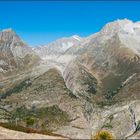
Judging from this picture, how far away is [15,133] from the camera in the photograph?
11594 centimetres

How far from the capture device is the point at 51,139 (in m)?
112

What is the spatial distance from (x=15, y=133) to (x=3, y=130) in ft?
16.6

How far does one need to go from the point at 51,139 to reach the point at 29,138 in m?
6.18

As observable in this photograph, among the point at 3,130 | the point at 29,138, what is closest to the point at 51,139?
the point at 29,138

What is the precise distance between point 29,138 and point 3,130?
36.1 feet

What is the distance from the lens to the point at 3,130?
119000 mm

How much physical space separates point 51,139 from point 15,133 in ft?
37.4

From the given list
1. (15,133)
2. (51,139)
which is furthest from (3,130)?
(51,139)

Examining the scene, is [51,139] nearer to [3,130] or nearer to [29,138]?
[29,138]

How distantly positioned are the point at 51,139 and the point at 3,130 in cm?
1630

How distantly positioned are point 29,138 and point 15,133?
596cm

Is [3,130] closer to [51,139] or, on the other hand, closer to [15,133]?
[15,133]
